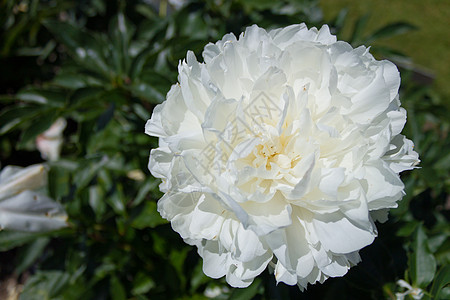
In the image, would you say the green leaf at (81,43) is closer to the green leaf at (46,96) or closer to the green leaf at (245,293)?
the green leaf at (46,96)

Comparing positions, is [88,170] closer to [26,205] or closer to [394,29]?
[26,205]

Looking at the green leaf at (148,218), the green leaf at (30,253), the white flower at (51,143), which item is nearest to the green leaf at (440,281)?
the green leaf at (148,218)

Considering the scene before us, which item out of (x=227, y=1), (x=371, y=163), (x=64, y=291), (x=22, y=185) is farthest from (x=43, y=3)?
(x=371, y=163)

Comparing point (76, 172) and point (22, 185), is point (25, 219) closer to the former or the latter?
point (22, 185)

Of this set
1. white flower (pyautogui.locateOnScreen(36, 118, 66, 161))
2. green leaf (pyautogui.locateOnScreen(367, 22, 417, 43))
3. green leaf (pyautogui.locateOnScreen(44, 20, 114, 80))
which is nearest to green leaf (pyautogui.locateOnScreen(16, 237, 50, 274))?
white flower (pyautogui.locateOnScreen(36, 118, 66, 161))

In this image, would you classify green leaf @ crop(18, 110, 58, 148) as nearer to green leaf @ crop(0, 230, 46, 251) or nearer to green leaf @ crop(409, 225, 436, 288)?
green leaf @ crop(0, 230, 46, 251)
